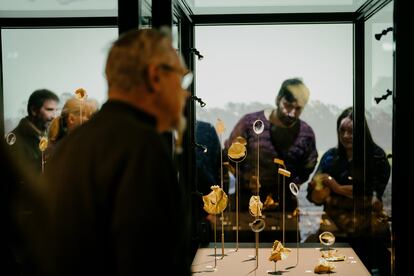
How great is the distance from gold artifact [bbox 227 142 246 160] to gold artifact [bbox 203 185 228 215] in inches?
8.9

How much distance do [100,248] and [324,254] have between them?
2.42 m

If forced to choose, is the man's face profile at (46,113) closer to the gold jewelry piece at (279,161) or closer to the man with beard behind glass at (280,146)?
Result: the man with beard behind glass at (280,146)

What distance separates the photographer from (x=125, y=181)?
131 cm

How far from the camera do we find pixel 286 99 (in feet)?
12.7

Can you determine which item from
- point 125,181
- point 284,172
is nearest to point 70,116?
point 284,172

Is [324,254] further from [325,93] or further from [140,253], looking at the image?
[140,253]

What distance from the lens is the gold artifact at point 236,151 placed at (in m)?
3.70

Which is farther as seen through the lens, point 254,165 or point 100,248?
point 254,165

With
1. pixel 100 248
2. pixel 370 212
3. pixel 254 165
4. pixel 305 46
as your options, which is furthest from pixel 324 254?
pixel 100 248

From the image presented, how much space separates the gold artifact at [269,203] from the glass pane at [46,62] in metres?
1.43

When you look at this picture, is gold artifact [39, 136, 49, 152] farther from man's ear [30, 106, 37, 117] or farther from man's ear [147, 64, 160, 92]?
man's ear [147, 64, 160, 92]

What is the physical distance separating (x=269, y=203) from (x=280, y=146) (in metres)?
0.36

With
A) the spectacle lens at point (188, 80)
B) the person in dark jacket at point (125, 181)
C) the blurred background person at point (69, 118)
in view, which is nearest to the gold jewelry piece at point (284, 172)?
the spectacle lens at point (188, 80)

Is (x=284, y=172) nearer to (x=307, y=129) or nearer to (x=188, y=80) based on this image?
(x=307, y=129)
